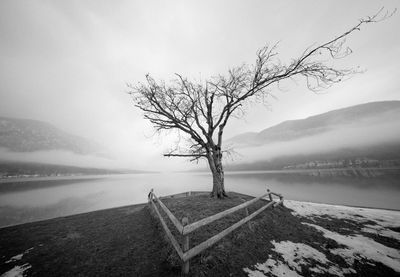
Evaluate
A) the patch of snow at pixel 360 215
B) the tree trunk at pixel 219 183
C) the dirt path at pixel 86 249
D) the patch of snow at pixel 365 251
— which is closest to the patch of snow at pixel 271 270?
the patch of snow at pixel 365 251

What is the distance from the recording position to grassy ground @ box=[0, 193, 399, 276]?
15.0 ft

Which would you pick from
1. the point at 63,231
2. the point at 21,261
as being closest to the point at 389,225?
the point at 21,261

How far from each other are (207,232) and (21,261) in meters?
6.84

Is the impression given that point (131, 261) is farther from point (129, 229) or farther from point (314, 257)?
point (314, 257)

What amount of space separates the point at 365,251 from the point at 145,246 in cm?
833

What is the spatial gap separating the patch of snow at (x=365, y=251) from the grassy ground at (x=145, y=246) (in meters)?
0.30

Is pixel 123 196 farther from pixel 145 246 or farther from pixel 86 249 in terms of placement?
pixel 145 246

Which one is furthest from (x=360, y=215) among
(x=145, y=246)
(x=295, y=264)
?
(x=145, y=246)

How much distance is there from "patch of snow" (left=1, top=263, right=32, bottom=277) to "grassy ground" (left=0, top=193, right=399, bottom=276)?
17 centimetres

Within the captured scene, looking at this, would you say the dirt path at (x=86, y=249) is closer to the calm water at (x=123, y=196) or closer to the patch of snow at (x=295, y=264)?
the patch of snow at (x=295, y=264)

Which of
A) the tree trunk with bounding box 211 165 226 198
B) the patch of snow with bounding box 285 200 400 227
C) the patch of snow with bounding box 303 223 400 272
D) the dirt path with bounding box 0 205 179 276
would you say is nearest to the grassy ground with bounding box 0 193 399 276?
the dirt path with bounding box 0 205 179 276

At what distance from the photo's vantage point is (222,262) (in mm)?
4512

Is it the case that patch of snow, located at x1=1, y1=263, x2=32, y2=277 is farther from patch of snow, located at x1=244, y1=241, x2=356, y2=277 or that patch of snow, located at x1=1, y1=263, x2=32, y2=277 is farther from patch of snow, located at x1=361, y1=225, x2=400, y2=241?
patch of snow, located at x1=361, y1=225, x2=400, y2=241

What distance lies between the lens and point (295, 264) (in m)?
4.77
